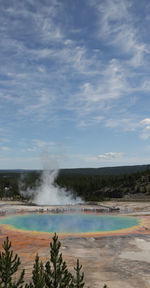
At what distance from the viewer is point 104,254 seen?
20578 mm

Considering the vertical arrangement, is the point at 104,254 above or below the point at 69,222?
above

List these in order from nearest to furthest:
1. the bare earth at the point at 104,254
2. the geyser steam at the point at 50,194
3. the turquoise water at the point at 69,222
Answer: the bare earth at the point at 104,254 < the turquoise water at the point at 69,222 < the geyser steam at the point at 50,194

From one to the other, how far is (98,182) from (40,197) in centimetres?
2610

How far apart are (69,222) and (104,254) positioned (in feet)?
59.0

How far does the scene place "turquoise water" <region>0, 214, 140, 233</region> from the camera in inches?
1303

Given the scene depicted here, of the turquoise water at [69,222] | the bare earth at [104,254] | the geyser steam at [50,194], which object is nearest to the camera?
the bare earth at [104,254]

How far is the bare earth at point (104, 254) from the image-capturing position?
615 inches

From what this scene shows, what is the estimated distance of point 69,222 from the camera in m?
38.0

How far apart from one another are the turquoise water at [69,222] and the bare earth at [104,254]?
427 centimetres

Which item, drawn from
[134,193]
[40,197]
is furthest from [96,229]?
[134,193]

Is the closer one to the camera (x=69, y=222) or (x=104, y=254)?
(x=104, y=254)

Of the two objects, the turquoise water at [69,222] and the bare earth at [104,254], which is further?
the turquoise water at [69,222]

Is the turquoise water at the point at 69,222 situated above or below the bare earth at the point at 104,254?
below

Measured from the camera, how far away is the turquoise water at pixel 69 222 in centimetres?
3309
